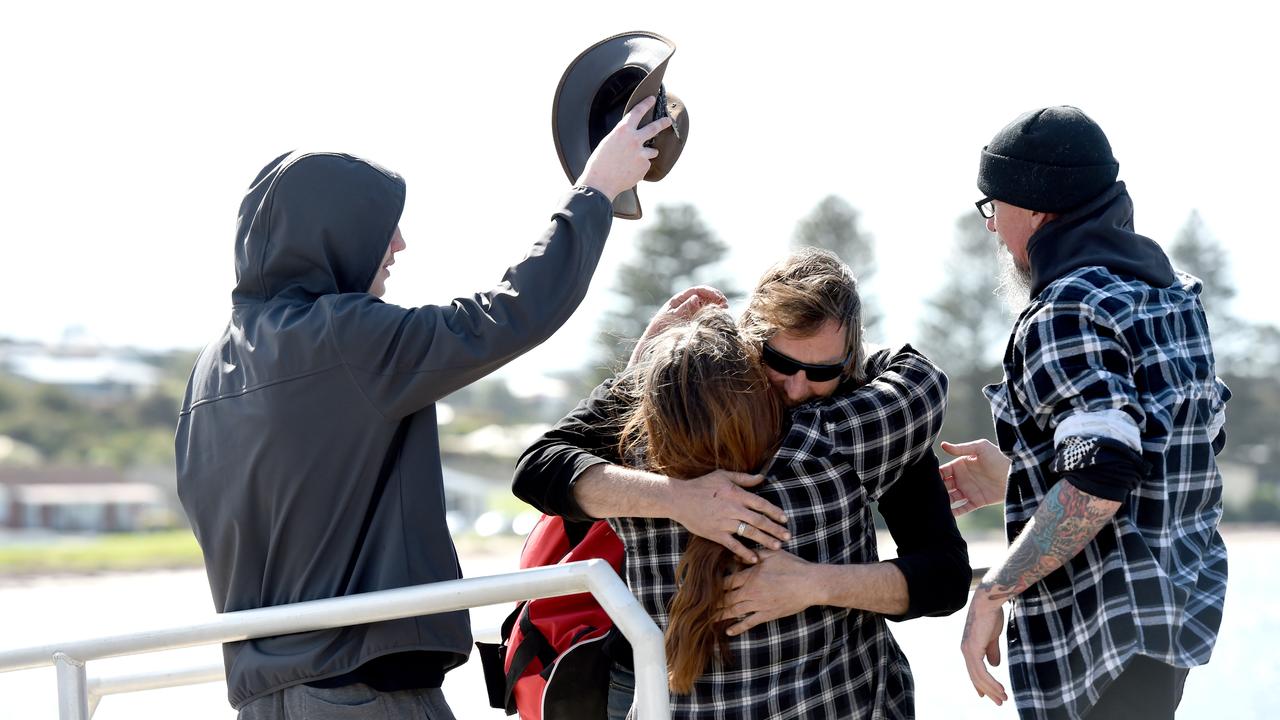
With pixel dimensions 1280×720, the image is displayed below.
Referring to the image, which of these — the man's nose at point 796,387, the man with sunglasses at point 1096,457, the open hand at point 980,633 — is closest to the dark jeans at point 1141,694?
the man with sunglasses at point 1096,457

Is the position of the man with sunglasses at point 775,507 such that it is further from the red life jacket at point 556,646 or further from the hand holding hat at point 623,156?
the hand holding hat at point 623,156

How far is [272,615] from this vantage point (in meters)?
1.91

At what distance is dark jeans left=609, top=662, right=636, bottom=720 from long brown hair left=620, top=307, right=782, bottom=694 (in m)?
0.13

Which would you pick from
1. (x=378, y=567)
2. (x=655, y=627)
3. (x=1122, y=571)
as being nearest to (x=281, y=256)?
(x=378, y=567)

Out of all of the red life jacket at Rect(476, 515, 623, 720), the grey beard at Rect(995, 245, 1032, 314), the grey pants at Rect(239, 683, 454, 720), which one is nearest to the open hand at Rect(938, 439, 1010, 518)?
the grey beard at Rect(995, 245, 1032, 314)

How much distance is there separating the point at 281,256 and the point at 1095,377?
1.36m

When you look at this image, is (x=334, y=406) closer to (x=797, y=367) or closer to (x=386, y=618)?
(x=386, y=618)

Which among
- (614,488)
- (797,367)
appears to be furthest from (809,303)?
(614,488)

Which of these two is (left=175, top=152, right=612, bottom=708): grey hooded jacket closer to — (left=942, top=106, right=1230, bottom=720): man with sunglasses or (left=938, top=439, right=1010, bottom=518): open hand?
(left=942, top=106, right=1230, bottom=720): man with sunglasses

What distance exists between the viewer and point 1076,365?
6.79 feet

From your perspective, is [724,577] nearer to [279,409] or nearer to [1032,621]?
[1032,621]

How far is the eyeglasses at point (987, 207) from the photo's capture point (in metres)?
2.36

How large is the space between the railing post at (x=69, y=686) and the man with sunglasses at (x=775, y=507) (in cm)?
79

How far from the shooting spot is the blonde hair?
2.17 m
